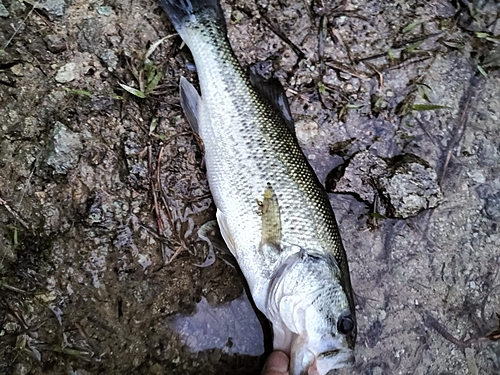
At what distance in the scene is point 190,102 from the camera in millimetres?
3492

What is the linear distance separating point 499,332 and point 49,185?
3.35 meters

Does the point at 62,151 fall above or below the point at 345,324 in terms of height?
above

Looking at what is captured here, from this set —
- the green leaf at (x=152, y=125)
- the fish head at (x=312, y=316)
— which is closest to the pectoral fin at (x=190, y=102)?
the green leaf at (x=152, y=125)

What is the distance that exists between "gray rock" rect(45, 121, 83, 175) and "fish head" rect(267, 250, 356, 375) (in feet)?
5.16

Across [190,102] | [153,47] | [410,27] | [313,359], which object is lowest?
[313,359]

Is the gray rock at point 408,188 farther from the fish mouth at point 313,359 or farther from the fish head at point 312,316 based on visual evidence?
the fish mouth at point 313,359

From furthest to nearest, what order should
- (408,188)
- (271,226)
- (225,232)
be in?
(408,188)
(225,232)
(271,226)

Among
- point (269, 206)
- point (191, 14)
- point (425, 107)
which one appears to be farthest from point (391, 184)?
point (191, 14)

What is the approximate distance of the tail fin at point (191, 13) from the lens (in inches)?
139

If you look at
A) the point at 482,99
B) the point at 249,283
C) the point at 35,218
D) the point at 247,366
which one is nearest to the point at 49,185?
the point at 35,218

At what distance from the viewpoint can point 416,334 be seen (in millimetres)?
3596

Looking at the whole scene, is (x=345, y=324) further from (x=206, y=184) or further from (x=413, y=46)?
(x=413, y=46)

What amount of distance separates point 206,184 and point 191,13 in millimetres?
1219

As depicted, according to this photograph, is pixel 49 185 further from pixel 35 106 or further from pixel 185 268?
pixel 185 268
